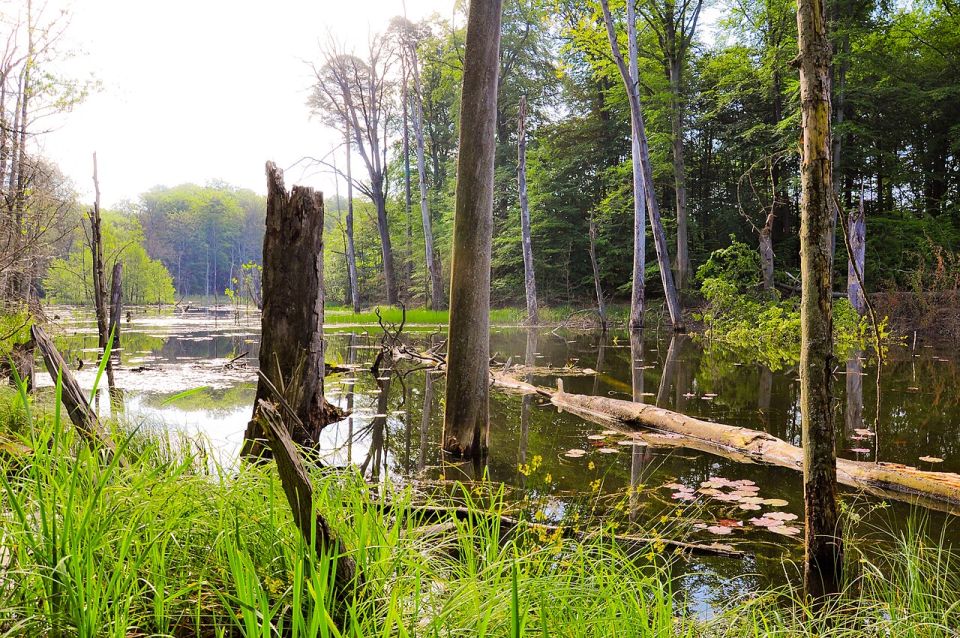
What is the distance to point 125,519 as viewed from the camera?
1950mm

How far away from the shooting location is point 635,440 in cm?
552

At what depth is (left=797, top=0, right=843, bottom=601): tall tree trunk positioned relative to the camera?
2.50 meters

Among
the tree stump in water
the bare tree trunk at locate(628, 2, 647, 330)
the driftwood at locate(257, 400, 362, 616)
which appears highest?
the bare tree trunk at locate(628, 2, 647, 330)

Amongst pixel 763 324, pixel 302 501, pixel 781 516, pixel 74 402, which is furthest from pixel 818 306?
pixel 763 324

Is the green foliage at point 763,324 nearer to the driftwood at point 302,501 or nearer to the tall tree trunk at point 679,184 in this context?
the tall tree trunk at point 679,184

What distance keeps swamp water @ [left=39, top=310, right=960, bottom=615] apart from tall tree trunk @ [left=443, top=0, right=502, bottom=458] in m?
0.41

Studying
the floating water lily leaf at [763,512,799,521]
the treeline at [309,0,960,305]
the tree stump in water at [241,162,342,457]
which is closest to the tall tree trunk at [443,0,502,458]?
the tree stump in water at [241,162,342,457]

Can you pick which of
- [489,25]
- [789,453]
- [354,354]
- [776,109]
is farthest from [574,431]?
[776,109]

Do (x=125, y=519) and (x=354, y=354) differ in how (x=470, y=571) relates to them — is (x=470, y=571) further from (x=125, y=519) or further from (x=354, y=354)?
(x=354, y=354)

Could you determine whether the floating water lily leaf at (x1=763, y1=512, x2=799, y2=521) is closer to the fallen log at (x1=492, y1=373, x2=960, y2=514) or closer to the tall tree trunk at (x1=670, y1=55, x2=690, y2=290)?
the fallen log at (x1=492, y1=373, x2=960, y2=514)

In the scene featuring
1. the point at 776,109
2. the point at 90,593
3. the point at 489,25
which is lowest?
the point at 90,593

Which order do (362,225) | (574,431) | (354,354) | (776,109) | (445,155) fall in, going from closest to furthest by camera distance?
(574,431), (354,354), (776,109), (445,155), (362,225)

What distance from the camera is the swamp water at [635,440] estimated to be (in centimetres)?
330

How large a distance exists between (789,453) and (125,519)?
450 centimetres
